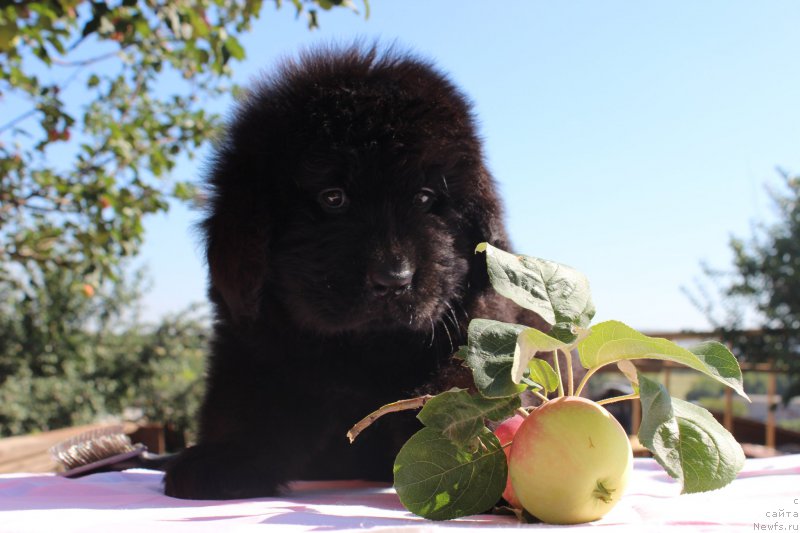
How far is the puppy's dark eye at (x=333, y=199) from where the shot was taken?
1.60m

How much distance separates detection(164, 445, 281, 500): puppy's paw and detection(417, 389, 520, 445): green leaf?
2.02ft

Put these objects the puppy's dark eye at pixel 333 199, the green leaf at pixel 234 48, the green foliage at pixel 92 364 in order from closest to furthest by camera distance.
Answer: the puppy's dark eye at pixel 333 199, the green leaf at pixel 234 48, the green foliage at pixel 92 364

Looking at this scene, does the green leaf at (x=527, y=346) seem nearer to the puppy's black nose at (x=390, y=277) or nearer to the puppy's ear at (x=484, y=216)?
the puppy's black nose at (x=390, y=277)

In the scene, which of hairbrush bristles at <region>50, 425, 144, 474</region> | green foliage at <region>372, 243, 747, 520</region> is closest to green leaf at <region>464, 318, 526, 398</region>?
green foliage at <region>372, 243, 747, 520</region>

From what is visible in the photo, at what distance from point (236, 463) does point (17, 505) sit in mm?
449

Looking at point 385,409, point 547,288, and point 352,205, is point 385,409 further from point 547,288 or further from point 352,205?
point 352,205

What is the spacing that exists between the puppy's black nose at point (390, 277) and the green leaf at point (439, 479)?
15.4 inches

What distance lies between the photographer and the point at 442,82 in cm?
184

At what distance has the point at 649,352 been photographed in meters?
1.10

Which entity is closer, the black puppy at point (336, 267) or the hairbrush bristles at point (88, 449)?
the black puppy at point (336, 267)

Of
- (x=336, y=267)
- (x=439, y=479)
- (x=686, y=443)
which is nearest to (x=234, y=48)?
(x=336, y=267)

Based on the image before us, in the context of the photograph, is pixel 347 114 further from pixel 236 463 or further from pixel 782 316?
pixel 782 316

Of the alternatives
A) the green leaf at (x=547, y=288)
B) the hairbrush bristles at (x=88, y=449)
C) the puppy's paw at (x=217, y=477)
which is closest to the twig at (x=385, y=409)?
the green leaf at (x=547, y=288)

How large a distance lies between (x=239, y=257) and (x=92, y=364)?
5.97 meters
